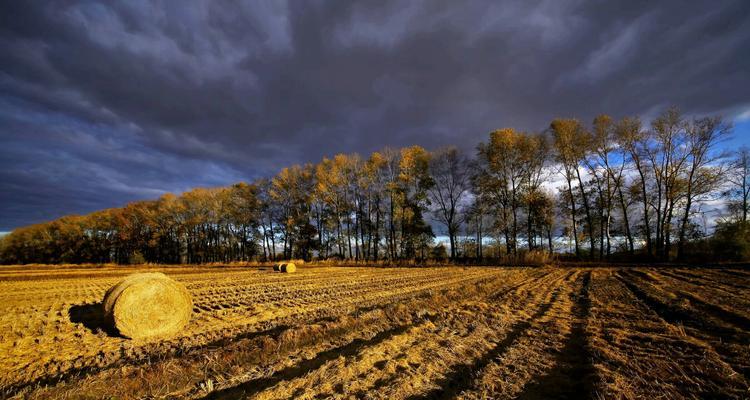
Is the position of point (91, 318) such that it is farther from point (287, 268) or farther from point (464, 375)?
point (287, 268)

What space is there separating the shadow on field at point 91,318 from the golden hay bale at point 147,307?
0.44m

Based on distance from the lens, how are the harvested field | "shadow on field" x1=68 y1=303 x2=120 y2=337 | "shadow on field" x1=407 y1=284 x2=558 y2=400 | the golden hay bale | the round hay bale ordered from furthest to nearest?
the round hay bale, "shadow on field" x1=68 y1=303 x2=120 y2=337, the golden hay bale, the harvested field, "shadow on field" x1=407 y1=284 x2=558 y2=400

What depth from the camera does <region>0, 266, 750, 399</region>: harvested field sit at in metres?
4.19

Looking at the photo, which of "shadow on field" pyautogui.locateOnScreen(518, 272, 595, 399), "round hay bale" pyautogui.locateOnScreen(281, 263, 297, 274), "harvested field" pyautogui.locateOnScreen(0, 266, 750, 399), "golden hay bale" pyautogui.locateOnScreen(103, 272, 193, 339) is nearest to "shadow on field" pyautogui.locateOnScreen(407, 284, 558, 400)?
"harvested field" pyautogui.locateOnScreen(0, 266, 750, 399)

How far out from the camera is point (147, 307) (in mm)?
7918

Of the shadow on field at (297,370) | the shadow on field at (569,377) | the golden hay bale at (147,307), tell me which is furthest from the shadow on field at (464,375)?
the golden hay bale at (147,307)

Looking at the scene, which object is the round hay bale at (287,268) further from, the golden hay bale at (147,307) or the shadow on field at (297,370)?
the shadow on field at (297,370)

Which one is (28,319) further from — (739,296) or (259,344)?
(739,296)

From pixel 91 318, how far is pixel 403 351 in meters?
9.64

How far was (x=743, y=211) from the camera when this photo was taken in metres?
30.3

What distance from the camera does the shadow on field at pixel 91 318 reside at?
794 centimetres

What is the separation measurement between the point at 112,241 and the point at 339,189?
68.8m

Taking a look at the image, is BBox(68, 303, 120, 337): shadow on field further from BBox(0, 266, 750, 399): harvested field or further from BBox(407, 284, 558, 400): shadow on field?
BBox(407, 284, 558, 400): shadow on field

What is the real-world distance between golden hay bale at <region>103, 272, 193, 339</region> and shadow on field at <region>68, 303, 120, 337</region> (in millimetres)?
438
